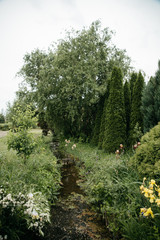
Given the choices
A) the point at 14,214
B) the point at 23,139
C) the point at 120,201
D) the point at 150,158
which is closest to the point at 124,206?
the point at 120,201

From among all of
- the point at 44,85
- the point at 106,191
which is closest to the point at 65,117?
the point at 44,85

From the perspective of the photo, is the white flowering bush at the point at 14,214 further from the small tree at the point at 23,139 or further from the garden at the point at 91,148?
the small tree at the point at 23,139

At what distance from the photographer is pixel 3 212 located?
230cm

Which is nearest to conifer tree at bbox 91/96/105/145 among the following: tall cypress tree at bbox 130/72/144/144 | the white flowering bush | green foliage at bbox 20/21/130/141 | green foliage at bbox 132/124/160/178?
green foliage at bbox 20/21/130/141

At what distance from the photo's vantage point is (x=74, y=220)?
10.5 ft

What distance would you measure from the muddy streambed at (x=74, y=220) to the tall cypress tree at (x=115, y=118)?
3.57m

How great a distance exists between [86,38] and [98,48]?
129cm

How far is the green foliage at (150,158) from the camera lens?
9.48 feet

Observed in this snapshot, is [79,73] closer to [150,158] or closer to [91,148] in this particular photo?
[91,148]

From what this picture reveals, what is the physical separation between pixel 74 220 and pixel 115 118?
5.55 meters

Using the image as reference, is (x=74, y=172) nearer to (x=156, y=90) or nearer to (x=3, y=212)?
(x=3, y=212)

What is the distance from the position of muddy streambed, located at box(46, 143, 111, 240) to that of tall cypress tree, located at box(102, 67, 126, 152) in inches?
140

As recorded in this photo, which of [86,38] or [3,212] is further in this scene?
[86,38]

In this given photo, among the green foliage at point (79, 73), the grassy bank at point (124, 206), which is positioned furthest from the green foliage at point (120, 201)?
the green foliage at point (79, 73)
